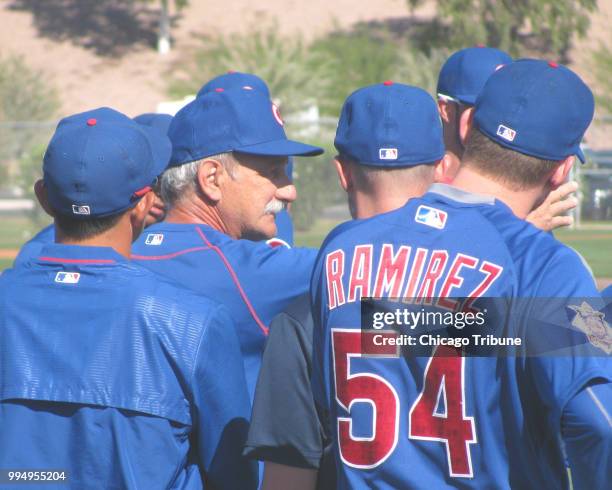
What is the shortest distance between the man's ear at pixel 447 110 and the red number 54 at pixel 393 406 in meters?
2.12

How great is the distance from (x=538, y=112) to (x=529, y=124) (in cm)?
4

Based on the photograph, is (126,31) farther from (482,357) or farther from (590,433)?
(590,433)

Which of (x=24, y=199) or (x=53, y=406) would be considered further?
(x=24, y=199)

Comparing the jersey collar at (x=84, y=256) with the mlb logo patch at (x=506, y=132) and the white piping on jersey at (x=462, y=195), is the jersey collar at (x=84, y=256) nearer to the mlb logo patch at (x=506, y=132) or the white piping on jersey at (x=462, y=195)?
the white piping on jersey at (x=462, y=195)

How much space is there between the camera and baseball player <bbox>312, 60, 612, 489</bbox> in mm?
2316

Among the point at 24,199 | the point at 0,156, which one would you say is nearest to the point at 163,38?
the point at 0,156

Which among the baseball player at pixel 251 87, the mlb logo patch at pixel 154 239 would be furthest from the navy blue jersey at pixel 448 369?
the baseball player at pixel 251 87

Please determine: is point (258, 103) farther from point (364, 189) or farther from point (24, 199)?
point (24, 199)

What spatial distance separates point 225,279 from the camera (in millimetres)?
3246

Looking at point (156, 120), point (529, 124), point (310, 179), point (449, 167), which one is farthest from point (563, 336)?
point (310, 179)

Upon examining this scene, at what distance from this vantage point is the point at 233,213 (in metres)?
3.58

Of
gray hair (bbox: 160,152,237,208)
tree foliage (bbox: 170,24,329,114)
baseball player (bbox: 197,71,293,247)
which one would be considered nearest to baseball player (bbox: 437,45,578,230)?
baseball player (bbox: 197,71,293,247)

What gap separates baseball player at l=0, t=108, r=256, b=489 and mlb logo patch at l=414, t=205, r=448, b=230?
60 cm

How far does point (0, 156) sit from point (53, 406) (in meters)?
26.0
